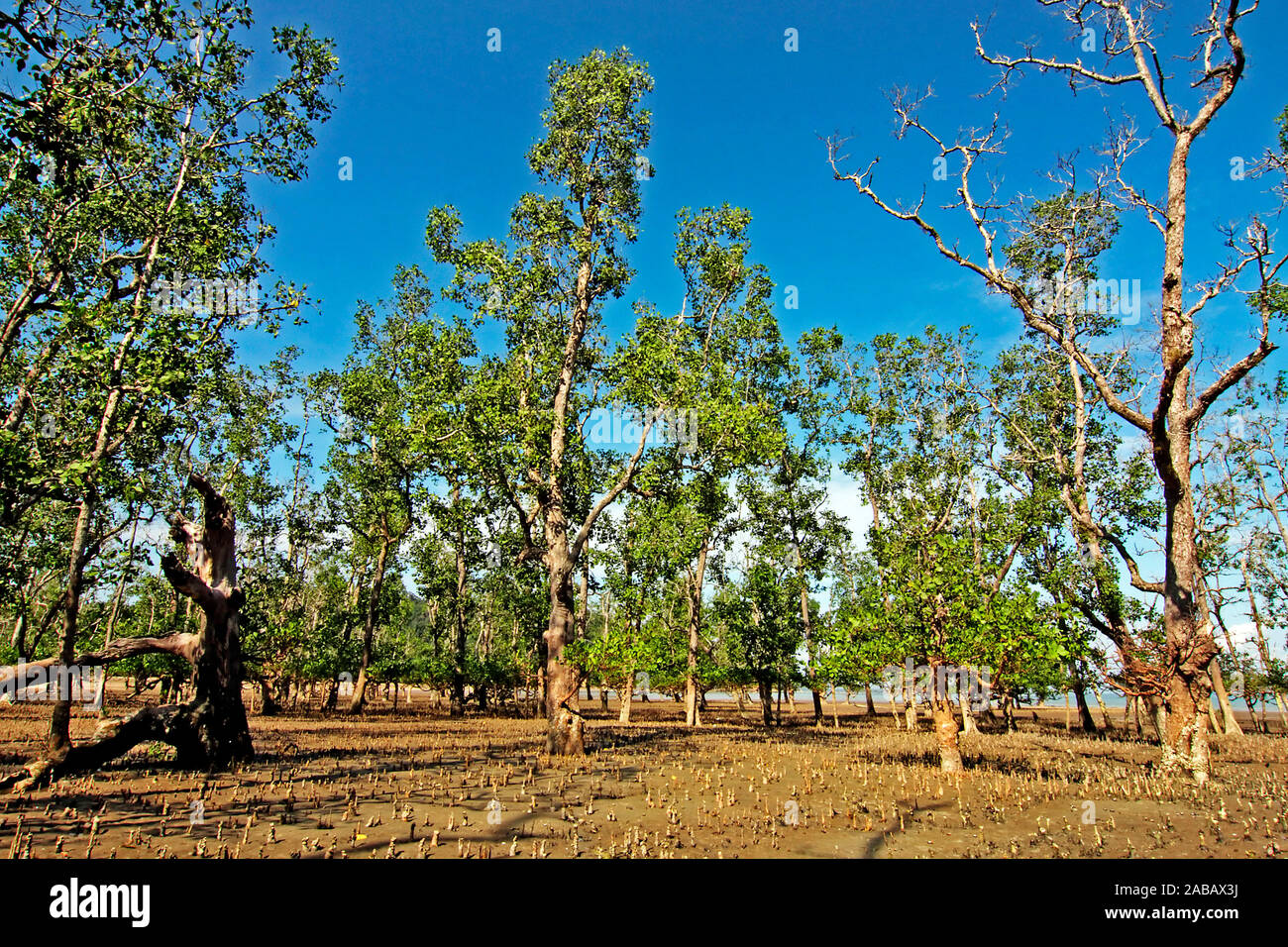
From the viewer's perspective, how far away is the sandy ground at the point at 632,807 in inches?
296

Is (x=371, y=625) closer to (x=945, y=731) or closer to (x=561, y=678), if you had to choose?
(x=561, y=678)

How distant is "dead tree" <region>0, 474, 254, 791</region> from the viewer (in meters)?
12.0

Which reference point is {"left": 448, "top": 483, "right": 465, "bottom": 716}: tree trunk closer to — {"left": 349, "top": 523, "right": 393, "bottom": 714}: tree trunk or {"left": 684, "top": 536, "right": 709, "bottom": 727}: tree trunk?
{"left": 349, "top": 523, "right": 393, "bottom": 714}: tree trunk

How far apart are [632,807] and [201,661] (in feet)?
33.0

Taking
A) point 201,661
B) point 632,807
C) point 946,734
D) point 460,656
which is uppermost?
point 201,661

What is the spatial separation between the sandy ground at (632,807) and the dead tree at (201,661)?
61cm

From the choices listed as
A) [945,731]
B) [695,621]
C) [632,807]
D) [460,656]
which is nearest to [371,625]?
[460,656]

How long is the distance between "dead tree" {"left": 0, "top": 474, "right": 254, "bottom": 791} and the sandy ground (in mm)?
610

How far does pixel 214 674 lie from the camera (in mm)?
13242

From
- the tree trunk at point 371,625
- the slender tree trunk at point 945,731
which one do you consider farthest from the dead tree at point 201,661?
the tree trunk at point 371,625

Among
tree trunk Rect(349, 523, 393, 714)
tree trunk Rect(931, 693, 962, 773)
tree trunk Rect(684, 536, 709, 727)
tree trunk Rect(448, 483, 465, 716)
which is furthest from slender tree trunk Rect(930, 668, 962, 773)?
tree trunk Rect(349, 523, 393, 714)

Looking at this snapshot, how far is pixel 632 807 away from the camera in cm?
1024

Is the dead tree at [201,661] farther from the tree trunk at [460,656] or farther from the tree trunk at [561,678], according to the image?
the tree trunk at [460,656]
